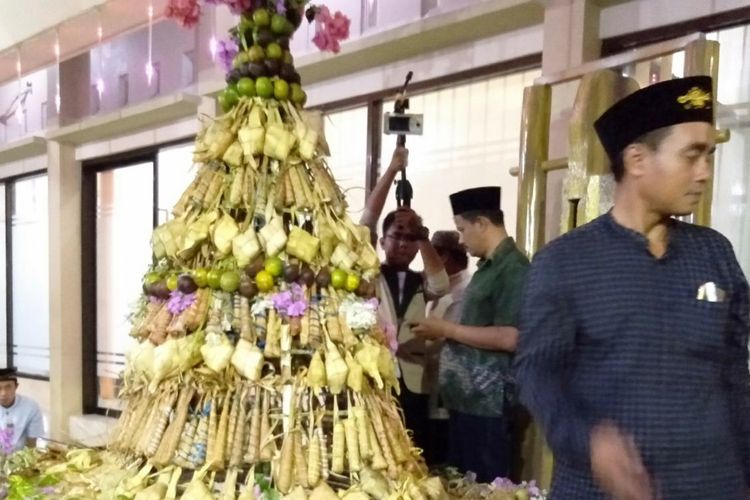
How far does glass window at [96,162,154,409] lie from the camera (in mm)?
3982

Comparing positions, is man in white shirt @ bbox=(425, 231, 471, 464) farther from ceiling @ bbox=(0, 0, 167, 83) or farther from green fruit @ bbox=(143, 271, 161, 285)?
ceiling @ bbox=(0, 0, 167, 83)

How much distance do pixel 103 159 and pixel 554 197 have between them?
277 cm

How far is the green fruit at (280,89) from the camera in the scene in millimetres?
1511

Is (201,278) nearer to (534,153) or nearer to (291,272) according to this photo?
(291,272)

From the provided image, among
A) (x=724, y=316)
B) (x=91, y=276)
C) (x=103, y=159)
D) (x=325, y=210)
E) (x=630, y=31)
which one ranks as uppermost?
(x=630, y=31)

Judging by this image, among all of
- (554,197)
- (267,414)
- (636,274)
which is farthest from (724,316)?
(554,197)

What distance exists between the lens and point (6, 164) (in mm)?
4668

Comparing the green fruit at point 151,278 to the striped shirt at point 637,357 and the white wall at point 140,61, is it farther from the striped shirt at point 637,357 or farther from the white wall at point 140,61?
the white wall at point 140,61

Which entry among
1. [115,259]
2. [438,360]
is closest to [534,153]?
[438,360]

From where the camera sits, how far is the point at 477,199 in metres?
1.92

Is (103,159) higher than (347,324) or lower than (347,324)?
higher

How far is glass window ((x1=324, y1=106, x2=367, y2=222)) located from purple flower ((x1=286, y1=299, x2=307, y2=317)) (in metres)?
1.38

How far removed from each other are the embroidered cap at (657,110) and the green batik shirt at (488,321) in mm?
876

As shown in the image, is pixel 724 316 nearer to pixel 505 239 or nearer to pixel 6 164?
pixel 505 239
